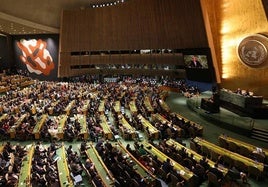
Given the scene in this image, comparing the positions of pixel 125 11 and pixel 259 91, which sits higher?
pixel 125 11

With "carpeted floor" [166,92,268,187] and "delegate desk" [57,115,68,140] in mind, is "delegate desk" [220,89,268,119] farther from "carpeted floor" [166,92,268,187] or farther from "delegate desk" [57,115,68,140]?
"delegate desk" [57,115,68,140]

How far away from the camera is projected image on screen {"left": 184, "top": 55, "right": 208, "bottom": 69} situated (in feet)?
78.0

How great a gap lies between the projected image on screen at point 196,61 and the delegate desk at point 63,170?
15.3 m

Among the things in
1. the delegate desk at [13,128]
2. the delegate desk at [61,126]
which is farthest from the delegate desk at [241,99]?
the delegate desk at [13,128]

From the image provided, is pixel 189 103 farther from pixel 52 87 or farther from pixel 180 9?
pixel 52 87

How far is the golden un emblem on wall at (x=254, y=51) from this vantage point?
18.0 meters

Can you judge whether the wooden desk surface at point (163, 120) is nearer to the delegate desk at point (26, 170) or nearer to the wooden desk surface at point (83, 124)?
the wooden desk surface at point (83, 124)

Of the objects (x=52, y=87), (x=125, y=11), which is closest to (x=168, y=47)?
(x=125, y=11)

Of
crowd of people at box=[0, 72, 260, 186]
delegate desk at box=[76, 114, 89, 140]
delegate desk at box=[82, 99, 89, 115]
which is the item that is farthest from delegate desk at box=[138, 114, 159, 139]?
delegate desk at box=[82, 99, 89, 115]

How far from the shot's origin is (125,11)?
1277 inches

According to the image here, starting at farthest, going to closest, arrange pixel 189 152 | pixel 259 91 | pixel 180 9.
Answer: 1. pixel 180 9
2. pixel 259 91
3. pixel 189 152

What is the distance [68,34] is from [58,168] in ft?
90.4

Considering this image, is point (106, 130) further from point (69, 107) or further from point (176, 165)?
point (69, 107)

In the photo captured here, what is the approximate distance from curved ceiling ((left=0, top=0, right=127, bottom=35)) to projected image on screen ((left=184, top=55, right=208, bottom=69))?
12.4 meters
